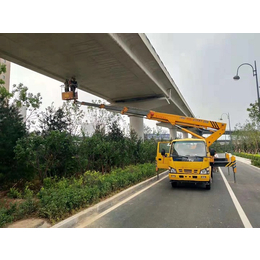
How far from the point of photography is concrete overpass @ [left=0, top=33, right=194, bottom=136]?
8.86 meters

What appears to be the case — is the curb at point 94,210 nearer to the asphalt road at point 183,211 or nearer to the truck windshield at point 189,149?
the asphalt road at point 183,211

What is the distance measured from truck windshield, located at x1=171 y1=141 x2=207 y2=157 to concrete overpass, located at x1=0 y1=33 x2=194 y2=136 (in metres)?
5.08

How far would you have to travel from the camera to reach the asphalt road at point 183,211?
4488 millimetres

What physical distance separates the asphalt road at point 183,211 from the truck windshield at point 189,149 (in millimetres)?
1509

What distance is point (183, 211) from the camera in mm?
5410

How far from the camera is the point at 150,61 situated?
488 inches

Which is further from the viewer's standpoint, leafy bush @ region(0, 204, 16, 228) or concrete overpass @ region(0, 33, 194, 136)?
concrete overpass @ region(0, 33, 194, 136)

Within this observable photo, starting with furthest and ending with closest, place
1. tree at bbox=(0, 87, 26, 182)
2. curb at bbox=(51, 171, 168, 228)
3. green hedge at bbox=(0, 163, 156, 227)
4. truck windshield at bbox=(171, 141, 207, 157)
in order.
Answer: truck windshield at bbox=(171, 141, 207, 157) → tree at bbox=(0, 87, 26, 182) → green hedge at bbox=(0, 163, 156, 227) → curb at bbox=(51, 171, 168, 228)

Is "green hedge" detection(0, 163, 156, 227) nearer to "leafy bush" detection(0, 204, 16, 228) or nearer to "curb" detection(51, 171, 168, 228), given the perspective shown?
"leafy bush" detection(0, 204, 16, 228)

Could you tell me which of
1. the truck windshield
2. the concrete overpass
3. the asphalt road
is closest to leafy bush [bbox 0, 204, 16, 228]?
the asphalt road

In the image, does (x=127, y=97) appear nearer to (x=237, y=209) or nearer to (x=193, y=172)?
(x=193, y=172)

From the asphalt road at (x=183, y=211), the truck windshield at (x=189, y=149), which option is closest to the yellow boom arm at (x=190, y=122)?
the truck windshield at (x=189, y=149)

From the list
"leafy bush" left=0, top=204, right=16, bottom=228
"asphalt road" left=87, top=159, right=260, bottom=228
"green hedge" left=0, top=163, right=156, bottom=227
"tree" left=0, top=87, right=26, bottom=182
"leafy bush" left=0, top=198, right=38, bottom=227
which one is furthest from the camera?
"tree" left=0, top=87, right=26, bottom=182

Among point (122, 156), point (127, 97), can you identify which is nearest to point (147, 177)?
point (122, 156)
